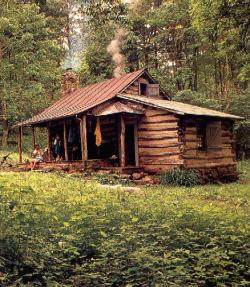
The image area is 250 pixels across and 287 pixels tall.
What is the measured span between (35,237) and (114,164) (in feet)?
54.5

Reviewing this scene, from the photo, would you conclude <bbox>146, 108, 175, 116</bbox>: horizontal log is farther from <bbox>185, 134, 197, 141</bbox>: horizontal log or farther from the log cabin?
<bbox>185, 134, 197, 141</bbox>: horizontal log

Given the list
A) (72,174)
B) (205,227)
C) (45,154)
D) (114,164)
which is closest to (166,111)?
(114,164)

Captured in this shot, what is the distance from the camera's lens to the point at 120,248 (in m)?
6.66

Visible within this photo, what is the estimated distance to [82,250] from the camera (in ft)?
22.8

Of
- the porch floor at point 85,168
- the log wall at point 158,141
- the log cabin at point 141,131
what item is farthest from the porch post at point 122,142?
the log wall at point 158,141

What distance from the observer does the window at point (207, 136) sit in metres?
23.4

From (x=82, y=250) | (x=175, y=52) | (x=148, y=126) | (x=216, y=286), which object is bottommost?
(x=216, y=286)

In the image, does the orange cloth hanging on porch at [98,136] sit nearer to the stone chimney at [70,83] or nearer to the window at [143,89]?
the window at [143,89]

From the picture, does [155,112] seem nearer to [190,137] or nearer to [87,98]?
[190,137]

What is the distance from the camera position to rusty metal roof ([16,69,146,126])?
79.0 ft

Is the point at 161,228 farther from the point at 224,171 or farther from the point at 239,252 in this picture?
the point at 224,171

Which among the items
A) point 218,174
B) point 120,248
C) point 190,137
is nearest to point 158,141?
point 190,137

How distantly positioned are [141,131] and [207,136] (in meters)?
3.63

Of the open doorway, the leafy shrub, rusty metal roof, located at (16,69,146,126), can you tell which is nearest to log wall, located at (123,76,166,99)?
rusty metal roof, located at (16,69,146,126)
